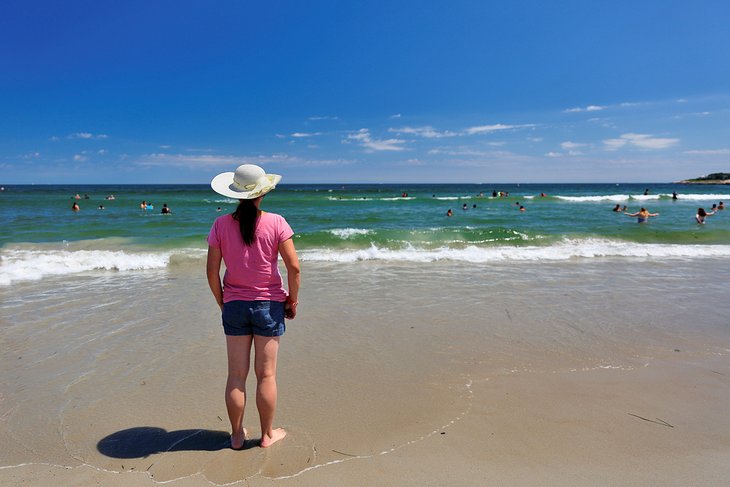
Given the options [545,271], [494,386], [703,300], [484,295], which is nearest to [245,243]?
[494,386]

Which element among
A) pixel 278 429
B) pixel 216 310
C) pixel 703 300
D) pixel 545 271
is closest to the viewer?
pixel 278 429

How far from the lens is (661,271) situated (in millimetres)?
10312

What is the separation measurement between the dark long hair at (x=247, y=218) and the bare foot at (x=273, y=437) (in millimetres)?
1472

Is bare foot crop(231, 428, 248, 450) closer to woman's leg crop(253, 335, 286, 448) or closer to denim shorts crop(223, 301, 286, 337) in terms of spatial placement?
woman's leg crop(253, 335, 286, 448)

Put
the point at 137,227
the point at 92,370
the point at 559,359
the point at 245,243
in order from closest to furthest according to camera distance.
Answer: the point at 245,243, the point at 92,370, the point at 559,359, the point at 137,227

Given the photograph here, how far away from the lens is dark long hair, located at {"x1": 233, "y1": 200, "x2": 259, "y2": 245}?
2875 mm

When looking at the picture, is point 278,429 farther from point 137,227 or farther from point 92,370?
point 137,227

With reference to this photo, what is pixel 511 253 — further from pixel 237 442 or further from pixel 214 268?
pixel 214 268

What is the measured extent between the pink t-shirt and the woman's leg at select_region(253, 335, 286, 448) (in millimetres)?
333

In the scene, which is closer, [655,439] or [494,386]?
[655,439]

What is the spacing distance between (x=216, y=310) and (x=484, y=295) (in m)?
4.57

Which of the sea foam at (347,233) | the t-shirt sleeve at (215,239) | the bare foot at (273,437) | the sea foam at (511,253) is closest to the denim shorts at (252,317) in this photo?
the t-shirt sleeve at (215,239)

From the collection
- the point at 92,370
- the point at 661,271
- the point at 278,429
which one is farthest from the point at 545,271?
the point at 92,370

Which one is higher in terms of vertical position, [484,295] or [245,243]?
[245,243]
